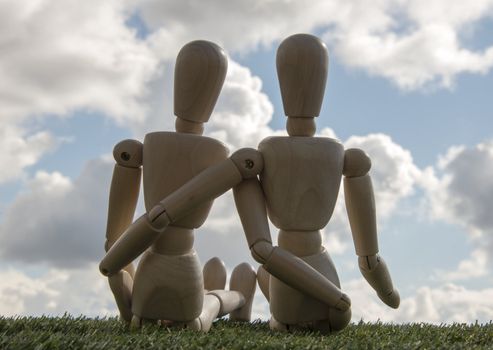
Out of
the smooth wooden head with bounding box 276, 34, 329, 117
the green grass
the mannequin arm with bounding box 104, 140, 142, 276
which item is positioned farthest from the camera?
the mannequin arm with bounding box 104, 140, 142, 276

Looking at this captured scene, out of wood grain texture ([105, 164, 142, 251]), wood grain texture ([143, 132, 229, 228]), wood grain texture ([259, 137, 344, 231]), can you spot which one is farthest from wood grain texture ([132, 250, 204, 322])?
wood grain texture ([259, 137, 344, 231])

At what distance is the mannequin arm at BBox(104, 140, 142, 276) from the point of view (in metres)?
5.85

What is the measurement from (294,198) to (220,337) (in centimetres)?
128

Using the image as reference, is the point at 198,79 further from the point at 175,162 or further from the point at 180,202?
the point at 180,202

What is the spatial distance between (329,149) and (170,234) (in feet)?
4.69

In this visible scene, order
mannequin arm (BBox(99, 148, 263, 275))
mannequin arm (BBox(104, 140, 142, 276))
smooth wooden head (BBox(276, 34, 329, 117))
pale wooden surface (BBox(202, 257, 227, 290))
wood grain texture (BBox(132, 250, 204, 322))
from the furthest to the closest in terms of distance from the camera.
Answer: pale wooden surface (BBox(202, 257, 227, 290)), mannequin arm (BBox(104, 140, 142, 276)), smooth wooden head (BBox(276, 34, 329, 117)), wood grain texture (BBox(132, 250, 204, 322)), mannequin arm (BBox(99, 148, 263, 275))

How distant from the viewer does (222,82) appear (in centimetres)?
588

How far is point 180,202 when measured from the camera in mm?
5391

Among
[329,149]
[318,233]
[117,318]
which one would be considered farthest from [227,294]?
[329,149]

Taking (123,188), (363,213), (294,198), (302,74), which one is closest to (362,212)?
(363,213)

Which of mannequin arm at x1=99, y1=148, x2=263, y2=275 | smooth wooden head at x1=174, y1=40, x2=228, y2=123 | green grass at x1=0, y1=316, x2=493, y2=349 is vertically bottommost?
green grass at x1=0, y1=316, x2=493, y2=349

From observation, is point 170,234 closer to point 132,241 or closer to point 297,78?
point 132,241

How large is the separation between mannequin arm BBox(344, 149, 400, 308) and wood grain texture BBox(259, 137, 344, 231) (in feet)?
0.71

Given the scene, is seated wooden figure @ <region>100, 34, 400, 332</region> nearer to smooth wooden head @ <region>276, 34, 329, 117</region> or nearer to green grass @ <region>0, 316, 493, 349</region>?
smooth wooden head @ <region>276, 34, 329, 117</region>
